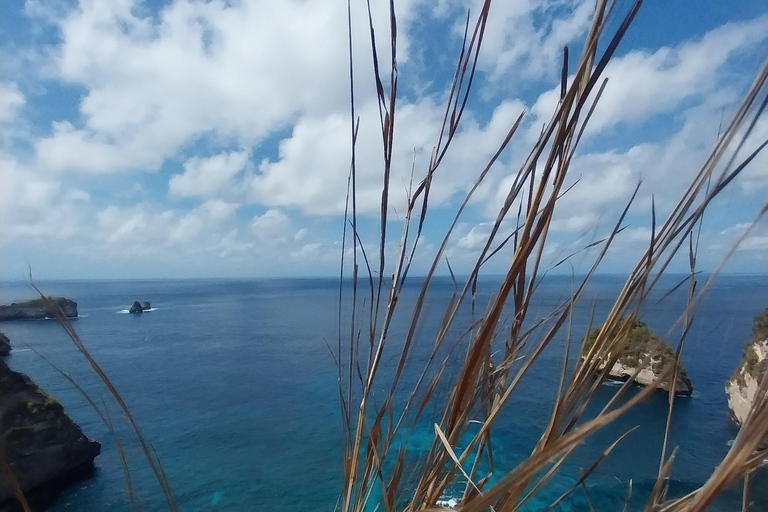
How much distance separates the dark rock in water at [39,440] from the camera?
13078mm

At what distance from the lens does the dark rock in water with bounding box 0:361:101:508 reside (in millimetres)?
13078

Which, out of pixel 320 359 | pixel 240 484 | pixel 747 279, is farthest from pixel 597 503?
pixel 320 359

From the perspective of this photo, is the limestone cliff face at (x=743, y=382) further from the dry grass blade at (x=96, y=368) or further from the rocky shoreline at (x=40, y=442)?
the rocky shoreline at (x=40, y=442)

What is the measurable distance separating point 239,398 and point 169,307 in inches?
1592

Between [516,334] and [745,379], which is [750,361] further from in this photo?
[516,334]

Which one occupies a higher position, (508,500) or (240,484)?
(508,500)

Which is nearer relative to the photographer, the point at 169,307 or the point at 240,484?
the point at 240,484

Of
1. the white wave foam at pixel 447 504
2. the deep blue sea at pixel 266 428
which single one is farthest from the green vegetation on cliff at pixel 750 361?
the white wave foam at pixel 447 504

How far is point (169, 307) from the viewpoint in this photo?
5847cm

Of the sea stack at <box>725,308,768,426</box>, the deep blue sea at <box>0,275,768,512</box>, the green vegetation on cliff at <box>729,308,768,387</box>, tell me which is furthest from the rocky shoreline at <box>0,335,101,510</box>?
the green vegetation on cliff at <box>729,308,768,387</box>

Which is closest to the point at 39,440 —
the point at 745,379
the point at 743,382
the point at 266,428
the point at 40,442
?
the point at 40,442

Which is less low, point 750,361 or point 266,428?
point 750,361

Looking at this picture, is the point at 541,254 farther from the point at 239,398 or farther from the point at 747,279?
the point at 239,398

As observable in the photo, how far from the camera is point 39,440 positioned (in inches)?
538
